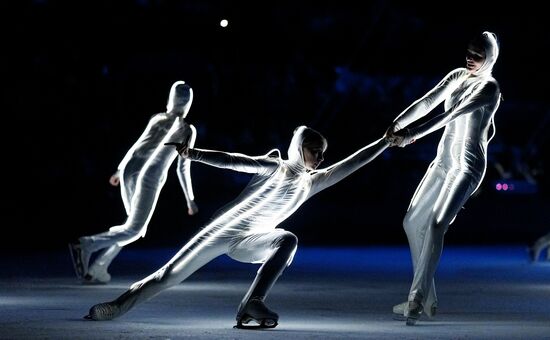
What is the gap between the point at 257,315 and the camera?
39.2 feet

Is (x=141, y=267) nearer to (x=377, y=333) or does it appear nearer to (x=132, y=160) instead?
(x=132, y=160)

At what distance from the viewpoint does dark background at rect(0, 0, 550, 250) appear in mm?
32781

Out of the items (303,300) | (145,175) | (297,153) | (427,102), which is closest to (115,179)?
(145,175)

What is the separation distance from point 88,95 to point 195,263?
24.1 meters

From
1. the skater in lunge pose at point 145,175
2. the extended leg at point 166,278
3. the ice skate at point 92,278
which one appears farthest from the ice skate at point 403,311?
the ice skate at point 92,278

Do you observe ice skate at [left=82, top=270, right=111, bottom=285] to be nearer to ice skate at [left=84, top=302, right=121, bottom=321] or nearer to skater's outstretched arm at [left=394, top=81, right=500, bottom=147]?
ice skate at [left=84, top=302, right=121, bottom=321]

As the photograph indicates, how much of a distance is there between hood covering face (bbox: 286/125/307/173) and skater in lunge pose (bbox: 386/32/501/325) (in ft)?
2.83

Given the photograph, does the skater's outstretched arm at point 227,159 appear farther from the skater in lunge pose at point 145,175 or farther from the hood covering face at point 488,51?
the skater in lunge pose at point 145,175

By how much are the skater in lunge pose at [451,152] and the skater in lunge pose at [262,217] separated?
78cm

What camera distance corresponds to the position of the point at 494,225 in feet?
114

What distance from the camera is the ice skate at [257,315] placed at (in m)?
12.0

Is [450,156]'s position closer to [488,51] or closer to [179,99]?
[488,51]

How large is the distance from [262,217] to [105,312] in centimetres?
152

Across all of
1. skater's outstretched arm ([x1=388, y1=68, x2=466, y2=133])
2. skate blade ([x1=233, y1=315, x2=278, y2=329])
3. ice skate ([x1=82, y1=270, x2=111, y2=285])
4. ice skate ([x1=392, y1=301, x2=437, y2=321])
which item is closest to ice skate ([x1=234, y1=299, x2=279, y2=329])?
skate blade ([x1=233, y1=315, x2=278, y2=329])
